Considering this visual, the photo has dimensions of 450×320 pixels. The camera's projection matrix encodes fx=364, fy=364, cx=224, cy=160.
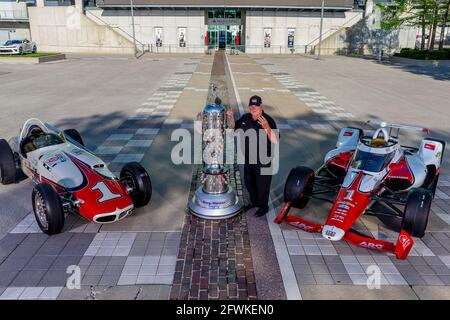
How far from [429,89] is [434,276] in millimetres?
17483

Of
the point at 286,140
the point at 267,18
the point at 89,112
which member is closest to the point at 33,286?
the point at 286,140

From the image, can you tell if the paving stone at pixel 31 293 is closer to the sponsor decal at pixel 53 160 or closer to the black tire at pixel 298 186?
the sponsor decal at pixel 53 160

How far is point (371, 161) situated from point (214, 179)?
2.42 meters

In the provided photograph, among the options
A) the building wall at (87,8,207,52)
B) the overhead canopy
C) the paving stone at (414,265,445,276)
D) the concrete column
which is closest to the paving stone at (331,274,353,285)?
the paving stone at (414,265,445,276)

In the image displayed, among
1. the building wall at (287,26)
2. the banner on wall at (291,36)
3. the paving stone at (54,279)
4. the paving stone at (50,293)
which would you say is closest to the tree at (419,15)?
the building wall at (287,26)

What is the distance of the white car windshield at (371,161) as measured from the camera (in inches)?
217

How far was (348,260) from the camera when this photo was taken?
4.73 m

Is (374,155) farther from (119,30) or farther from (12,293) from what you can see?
(119,30)

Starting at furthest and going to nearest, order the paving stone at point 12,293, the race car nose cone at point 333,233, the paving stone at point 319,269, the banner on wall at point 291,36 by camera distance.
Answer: the banner on wall at point 291,36
the race car nose cone at point 333,233
the paving stone at point 319,269
the paving stone at point 12,293

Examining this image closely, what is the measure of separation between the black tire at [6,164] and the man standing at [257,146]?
426cm

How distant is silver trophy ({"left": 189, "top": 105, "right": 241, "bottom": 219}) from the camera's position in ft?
17.9

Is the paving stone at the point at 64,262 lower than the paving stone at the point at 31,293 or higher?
higher

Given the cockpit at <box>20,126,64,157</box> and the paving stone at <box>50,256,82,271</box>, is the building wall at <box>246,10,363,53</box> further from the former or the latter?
the paving stone at <box>50,256,82,271</box>

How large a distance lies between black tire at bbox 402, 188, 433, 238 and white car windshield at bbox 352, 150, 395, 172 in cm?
75
